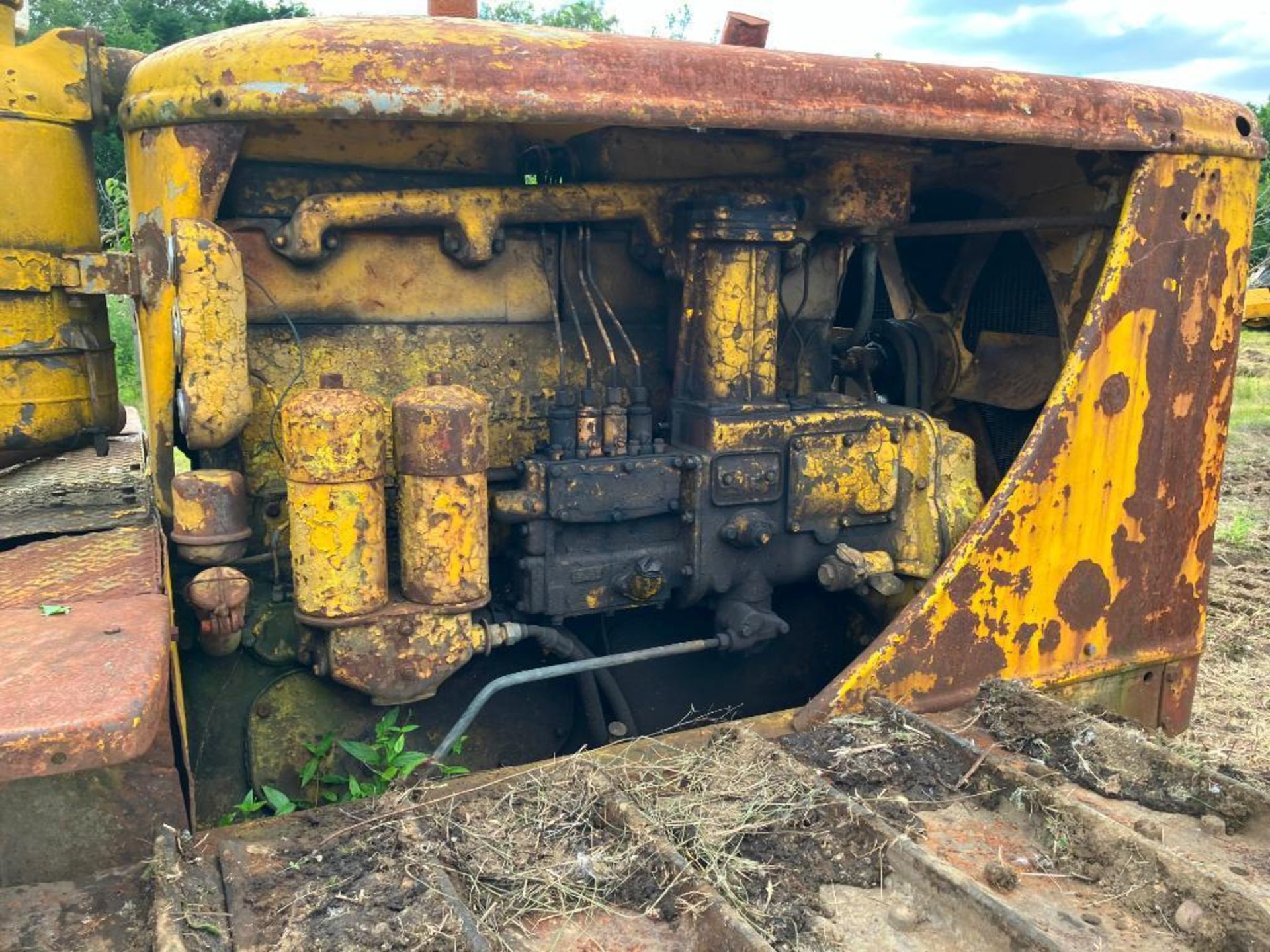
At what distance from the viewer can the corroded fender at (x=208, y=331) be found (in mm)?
2375

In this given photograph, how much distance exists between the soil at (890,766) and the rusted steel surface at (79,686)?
1.38 metres

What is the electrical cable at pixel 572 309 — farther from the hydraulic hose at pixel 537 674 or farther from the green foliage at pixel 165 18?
the green foliage at pixel 165 18

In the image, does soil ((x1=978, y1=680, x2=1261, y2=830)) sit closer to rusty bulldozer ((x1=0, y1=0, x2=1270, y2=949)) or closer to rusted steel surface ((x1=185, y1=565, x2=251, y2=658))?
rusty bulldozer ((x1=0, y1=0, x2=1270, y2=949))

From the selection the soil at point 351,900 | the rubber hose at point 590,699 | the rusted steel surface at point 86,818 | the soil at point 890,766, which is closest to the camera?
the soil at point 351,900

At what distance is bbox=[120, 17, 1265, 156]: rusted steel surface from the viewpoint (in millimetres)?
2207

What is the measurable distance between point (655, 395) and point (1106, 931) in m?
1.91

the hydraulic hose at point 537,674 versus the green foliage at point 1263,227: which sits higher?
the green foliage at point 1263,227

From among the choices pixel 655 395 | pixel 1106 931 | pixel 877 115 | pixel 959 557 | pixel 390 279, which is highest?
pixel 877 115

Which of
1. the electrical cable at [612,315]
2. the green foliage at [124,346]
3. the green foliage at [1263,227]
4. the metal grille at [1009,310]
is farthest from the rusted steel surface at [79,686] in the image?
the green foliage at [1263,227]

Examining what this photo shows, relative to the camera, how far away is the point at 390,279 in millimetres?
2863

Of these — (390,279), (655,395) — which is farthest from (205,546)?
(655,395)

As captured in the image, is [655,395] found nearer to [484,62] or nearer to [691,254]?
[691,254]

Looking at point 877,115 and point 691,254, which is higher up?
point 877,115

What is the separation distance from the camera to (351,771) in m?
2.85
